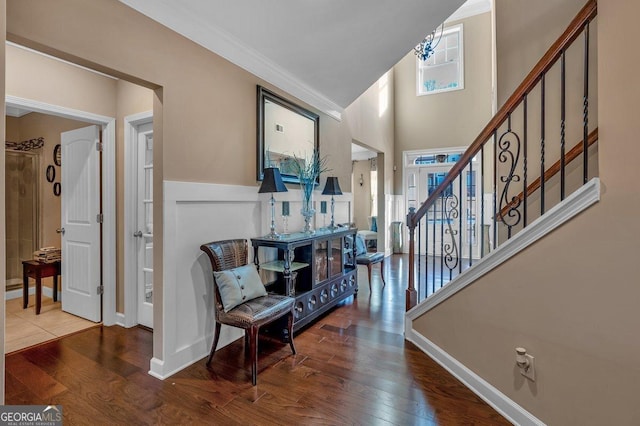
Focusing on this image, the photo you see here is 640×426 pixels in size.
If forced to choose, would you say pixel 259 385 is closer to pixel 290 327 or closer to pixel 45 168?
pixel 290 327

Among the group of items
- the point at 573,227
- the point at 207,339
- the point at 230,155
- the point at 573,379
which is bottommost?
the point at 207,339

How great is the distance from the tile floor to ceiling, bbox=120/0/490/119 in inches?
114

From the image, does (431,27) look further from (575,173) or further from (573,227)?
(573,227)

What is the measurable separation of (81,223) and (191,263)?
5.76 ft

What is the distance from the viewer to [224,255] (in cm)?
248

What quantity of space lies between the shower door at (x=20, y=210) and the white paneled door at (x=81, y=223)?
1.29 metres

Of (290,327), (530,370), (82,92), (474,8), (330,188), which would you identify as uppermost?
(474,8)

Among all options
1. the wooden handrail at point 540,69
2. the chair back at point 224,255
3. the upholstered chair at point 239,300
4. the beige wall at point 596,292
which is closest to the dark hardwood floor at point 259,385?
the upholstered chair at point 239,300

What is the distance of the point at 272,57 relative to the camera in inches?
118

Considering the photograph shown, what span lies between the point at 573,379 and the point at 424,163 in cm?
604

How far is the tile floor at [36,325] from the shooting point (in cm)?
278

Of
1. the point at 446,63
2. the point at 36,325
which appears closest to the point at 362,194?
the point at 446,63

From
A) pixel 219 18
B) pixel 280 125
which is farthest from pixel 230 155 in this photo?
pixel 219 18

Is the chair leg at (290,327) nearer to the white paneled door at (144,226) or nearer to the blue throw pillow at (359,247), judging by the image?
the white paneled door at (144,226)
